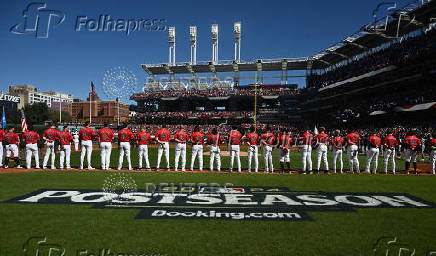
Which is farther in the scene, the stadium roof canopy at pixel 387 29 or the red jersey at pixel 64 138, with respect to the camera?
the stadium roof canopy at pixel 387 29

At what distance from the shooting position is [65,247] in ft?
11.9

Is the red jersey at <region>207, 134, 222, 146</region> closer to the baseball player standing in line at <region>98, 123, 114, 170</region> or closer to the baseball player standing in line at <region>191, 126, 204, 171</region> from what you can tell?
the baseball player standing in line at <region>191, 126, 204, 171</region>

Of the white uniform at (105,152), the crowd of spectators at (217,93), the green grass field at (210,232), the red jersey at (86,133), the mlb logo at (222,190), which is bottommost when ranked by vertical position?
the green grass field at (210,232)

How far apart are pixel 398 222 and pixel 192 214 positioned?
382cm

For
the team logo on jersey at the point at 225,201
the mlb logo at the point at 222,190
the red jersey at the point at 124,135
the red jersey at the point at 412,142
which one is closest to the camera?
the team logo on jersey at the point at 225,201

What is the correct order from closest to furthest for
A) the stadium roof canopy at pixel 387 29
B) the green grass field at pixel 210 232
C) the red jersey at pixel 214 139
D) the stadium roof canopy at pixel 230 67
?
1. the green grass field at pixel 210 232
2. the red jersey at pixel 214 139
3. the stadium roof canopy at pixel 387 29
4. the stadium roof canopy at pixel 230 67

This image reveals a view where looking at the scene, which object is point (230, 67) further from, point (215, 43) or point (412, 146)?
point (412, 146)

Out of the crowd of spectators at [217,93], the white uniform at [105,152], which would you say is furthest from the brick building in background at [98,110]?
the white uniform at [105,152]

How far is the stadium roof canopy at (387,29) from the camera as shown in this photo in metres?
27.3

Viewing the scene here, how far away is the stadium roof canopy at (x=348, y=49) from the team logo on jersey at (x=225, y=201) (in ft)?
93.5

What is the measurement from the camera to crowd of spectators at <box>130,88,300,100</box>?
51269 mm

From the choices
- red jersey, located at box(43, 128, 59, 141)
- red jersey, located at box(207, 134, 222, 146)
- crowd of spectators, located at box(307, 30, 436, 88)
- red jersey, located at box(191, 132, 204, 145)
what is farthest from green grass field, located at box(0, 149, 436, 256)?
crowd of spectators, located at box(307, 30, 436, 88)

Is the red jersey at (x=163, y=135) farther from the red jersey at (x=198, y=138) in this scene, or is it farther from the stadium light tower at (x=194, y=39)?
the stadium light tower at (x=194, y=39)

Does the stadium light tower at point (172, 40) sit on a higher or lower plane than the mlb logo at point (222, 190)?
higher
